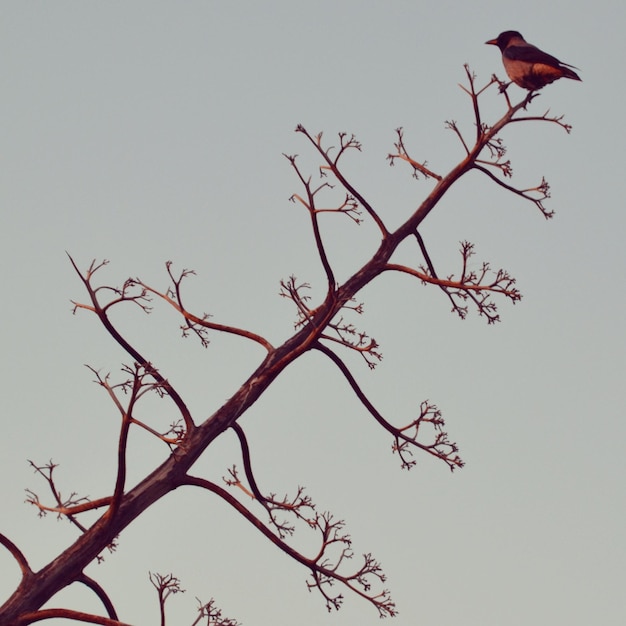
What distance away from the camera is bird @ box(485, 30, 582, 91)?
820 centimetres

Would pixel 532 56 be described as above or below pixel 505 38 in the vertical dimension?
below

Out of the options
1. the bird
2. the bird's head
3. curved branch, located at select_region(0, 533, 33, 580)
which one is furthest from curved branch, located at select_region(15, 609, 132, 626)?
the bird's head

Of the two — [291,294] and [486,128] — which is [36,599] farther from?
[486,128]

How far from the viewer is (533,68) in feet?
26.9

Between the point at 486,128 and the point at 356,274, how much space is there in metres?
1.85

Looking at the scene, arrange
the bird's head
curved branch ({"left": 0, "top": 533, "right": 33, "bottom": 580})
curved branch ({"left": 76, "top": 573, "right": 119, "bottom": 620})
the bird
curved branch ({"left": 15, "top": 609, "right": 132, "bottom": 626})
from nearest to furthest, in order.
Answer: curved branch ({"left": 15, "top": 609, "right": 132, "bottom": 626}), curved branch ({"left": 0, "top": 533, "right": 33, "bottom": 580}), curved branch ({"left": 76, "top": 573, "right": 119, "bottom": 620}), the bird, the bird's head

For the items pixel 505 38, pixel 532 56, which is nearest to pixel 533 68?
pixel 532 56

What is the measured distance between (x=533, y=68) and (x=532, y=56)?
6.5 inches

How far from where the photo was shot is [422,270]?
25.7 feet

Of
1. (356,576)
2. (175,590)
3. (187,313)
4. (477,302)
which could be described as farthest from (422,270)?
(175,590)

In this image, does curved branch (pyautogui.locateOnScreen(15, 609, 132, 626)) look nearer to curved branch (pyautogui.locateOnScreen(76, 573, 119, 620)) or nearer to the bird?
curved branch (pyautogui.locateOnScreen(76, 573, 119, 620))

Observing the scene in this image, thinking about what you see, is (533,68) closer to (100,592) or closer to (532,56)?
(532,56)

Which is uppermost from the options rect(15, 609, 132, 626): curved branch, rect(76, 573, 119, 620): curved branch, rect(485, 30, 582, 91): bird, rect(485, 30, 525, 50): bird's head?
rect(485, 30, 525, 50): bird's head

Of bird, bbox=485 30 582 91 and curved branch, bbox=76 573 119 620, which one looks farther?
bird, bbox=485 30 582 91
